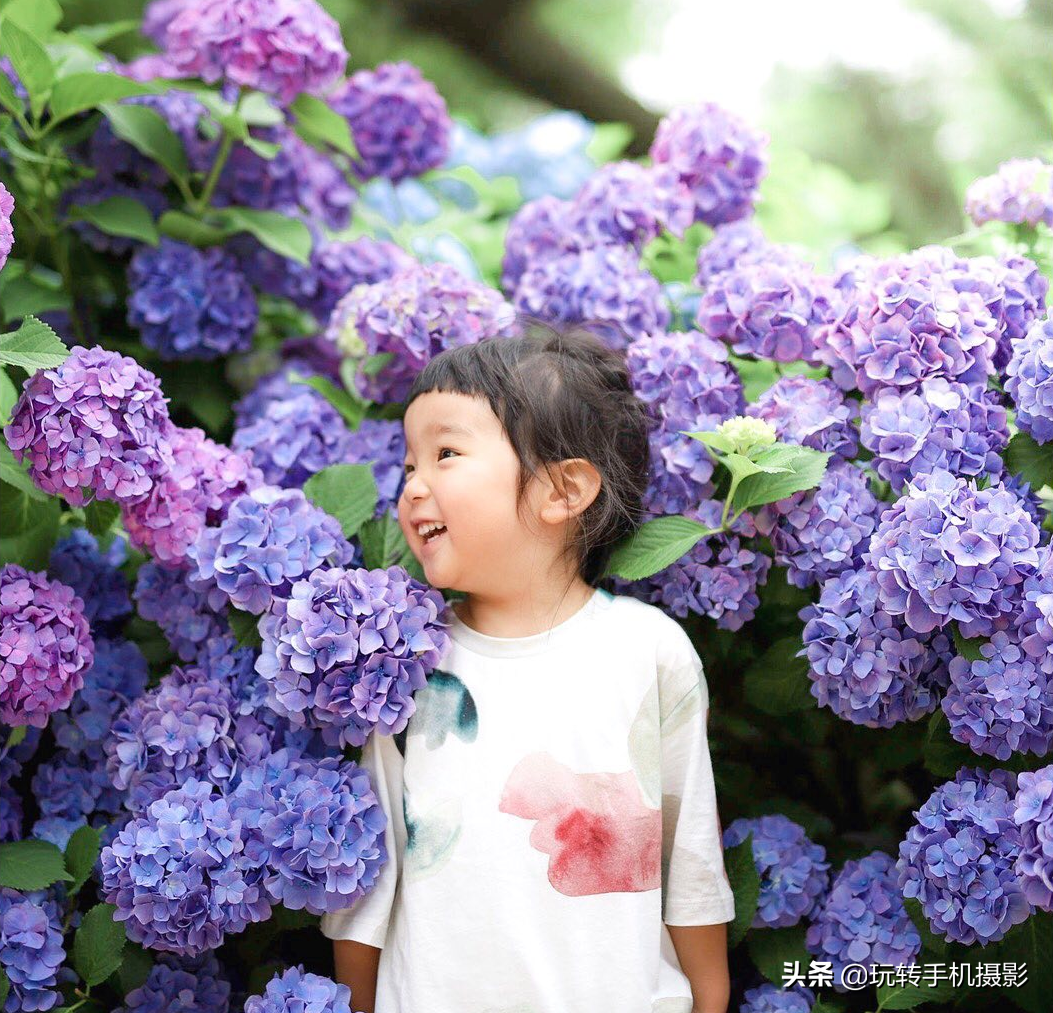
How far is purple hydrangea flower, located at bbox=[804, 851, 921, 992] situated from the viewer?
159cm

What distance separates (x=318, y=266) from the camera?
2.32 m

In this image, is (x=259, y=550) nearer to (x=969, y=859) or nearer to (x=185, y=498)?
(x=185, y=498)

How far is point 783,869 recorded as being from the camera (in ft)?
5.47

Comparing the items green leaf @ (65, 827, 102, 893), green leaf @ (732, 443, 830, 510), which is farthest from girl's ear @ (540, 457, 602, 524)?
green leaf @ (65, 827, 102, 893)

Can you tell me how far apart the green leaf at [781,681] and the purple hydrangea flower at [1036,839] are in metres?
0.39

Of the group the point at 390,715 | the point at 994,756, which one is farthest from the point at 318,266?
the point at 994,756

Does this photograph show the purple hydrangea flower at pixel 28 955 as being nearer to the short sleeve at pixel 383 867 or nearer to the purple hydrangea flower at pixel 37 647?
the purple hydrangea flower at pixel 37 647

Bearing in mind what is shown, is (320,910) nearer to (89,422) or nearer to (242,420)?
(89,422)

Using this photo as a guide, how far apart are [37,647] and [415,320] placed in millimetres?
742

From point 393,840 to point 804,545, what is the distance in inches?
27.2

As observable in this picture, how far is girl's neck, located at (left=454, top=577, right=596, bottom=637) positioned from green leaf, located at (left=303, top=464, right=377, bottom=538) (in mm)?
227

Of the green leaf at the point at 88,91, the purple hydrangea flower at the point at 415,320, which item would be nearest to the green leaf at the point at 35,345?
the purple hydrangea flower at the point at 415,320

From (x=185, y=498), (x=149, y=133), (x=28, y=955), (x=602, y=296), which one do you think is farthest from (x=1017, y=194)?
(x=28, y=955)

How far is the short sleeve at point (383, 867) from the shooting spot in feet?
5.05
